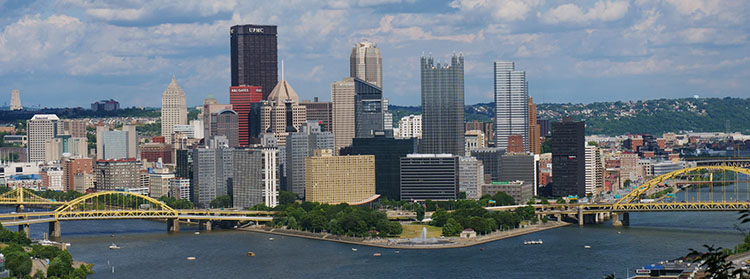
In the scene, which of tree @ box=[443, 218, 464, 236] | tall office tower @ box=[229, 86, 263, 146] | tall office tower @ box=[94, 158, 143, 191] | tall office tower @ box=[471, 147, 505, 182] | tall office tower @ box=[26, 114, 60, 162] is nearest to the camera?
tree @ box=[443, 218, 464, 236]

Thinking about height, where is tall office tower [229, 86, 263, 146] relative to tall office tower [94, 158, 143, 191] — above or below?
above

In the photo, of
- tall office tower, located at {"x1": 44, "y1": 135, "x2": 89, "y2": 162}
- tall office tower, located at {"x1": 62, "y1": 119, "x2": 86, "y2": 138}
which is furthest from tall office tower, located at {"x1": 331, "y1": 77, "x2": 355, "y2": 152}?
tall office tower, located at {"x1": 62, "y1": 119, "x2": 86, "y2": 138}

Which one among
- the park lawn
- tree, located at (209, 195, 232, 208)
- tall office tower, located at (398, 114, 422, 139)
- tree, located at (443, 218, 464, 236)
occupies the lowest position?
the park lawn

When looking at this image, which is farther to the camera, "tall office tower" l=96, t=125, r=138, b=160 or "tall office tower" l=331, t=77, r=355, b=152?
"tall office tower" l=96, t=125, r=138, b=160

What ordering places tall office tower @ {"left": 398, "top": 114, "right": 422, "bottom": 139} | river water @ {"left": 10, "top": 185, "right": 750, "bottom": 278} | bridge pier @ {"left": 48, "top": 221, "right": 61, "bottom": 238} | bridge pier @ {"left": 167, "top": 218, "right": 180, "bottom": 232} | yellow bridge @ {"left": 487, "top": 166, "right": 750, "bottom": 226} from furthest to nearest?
tall office tower @ {"left": 398, "top": 114, "right": 422, "bottom": 139}, bridge pier @ {"left": 167, "top": 218, "right": 180, "bottom": 232}, yellow bridge @ {"left": 487, "top": 166, "right": 750, "bottom": 226}, bridge pier @ {"left": 48, "top": 221, "right": 61, "bottom": 238}, river water @ {"left": 10, "top": 185, "right": 750, "bottom": 278}

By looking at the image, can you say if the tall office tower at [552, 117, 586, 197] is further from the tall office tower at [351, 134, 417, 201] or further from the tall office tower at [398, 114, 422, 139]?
the tall office tower at [398, 114, 422, 139]

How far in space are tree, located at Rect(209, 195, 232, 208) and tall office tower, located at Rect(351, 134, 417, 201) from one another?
11.4 m

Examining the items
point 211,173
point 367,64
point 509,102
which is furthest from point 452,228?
point 509,102

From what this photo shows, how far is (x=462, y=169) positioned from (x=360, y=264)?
41008mm

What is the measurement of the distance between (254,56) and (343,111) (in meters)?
30.9

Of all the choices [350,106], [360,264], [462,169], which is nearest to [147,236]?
[360,264]

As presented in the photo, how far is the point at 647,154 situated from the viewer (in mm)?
160750

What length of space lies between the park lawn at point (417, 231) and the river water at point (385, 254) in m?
4.57

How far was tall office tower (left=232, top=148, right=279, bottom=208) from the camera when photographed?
9275 cm
